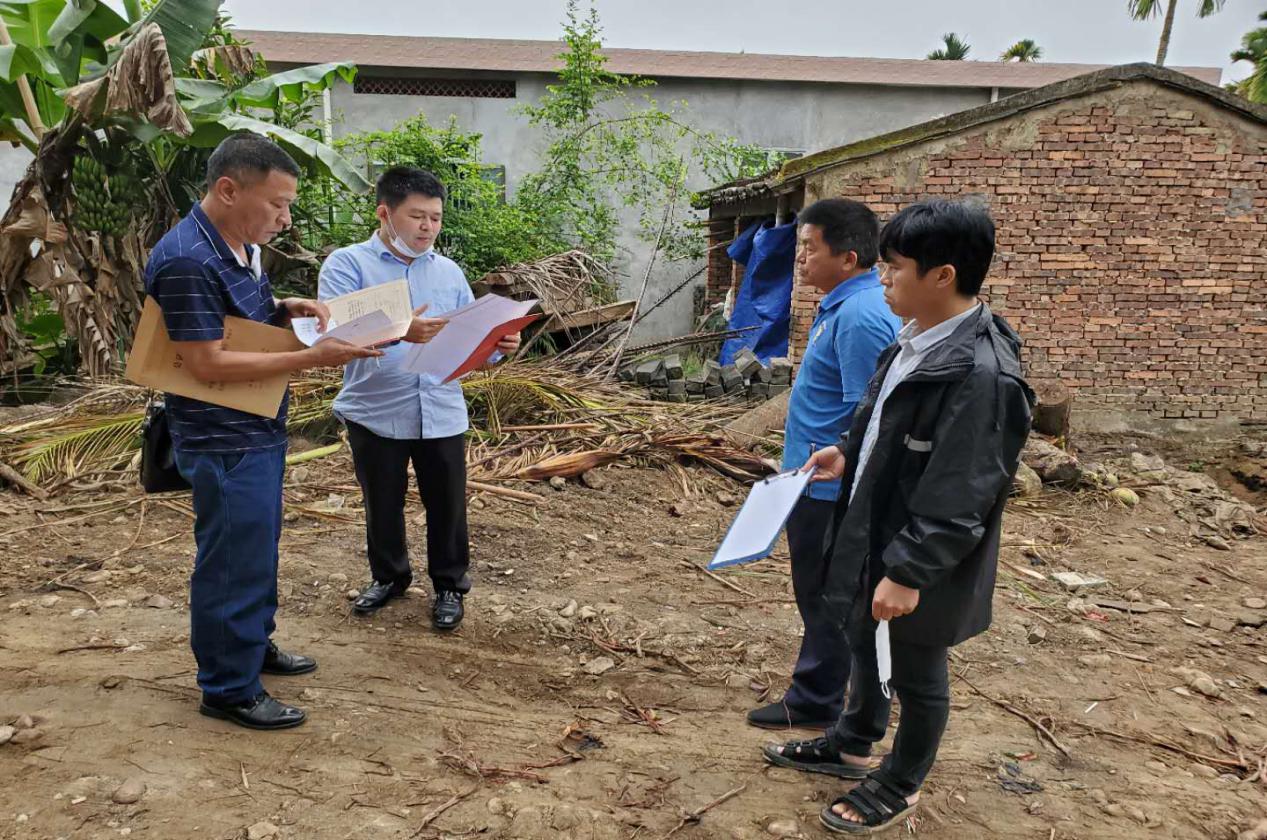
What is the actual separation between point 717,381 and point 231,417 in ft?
19.1

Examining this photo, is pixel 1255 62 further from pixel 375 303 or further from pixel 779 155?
pixel 375 303

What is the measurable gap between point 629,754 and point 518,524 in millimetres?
2499

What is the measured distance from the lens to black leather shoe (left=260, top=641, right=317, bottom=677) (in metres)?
3.12

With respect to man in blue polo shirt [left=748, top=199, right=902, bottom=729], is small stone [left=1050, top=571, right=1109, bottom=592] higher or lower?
lower

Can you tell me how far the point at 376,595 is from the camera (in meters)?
3.75

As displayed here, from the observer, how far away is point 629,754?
110 inches

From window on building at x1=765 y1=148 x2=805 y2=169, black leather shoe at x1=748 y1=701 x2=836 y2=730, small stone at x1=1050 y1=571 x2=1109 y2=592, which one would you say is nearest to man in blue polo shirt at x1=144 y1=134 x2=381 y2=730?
black leather shoe at x1=748 y1=701 x2=836 y2=730

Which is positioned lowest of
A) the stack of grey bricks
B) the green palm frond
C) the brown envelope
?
the green palm frond

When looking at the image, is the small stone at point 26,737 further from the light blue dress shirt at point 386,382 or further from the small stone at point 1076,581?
the small stone at point 1076,581

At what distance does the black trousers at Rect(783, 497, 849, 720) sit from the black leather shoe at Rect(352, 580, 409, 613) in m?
1.91

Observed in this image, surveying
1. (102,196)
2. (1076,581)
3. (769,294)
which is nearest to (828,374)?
(1076,581)

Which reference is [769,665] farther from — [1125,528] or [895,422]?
[1125,528]

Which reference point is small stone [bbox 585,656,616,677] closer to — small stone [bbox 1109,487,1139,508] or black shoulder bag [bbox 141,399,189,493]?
black shoulder bag [bbox 141,399,189,493]

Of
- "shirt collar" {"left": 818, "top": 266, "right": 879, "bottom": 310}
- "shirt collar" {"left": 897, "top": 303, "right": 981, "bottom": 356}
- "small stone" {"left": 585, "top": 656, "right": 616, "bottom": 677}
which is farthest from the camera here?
"small stone" {"left": 585, "top": 656, "right": 616, "bottom": 677}
